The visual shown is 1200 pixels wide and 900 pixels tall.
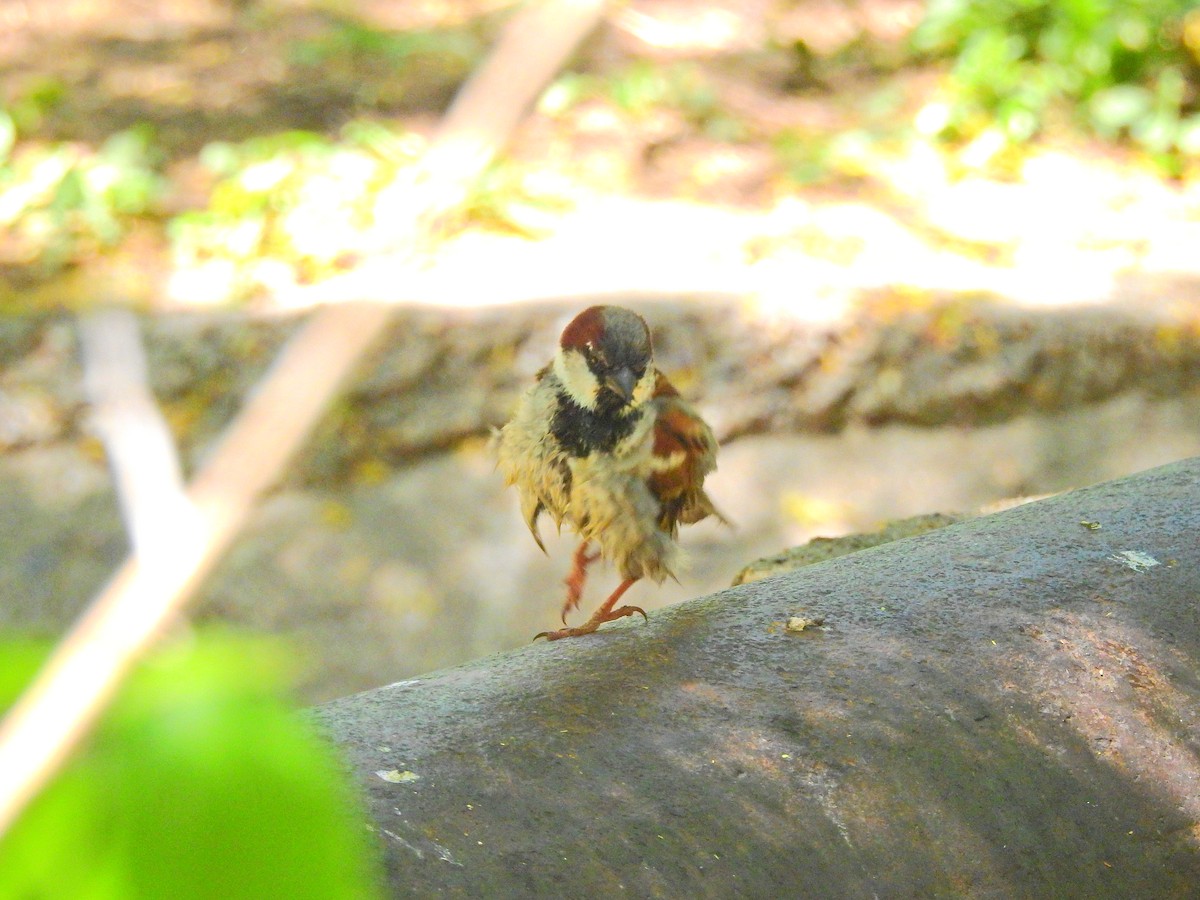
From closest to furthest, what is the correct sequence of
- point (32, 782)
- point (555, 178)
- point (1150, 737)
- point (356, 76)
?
point (32, 782) < point (1150, 737) < point (555, 178) < point (356, 76)

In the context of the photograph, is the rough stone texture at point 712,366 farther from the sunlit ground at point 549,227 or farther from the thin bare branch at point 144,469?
the thin bare branch at point 144,469

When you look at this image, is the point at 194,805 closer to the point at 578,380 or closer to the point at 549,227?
the point at 578,380

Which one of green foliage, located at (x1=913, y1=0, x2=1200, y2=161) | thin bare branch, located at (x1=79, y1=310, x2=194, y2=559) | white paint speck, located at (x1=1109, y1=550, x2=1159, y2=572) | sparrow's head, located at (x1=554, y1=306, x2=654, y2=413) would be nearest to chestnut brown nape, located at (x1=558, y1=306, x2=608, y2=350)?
sparrow's head, located at (x1=554, y1=306, x2=654, y2=413)

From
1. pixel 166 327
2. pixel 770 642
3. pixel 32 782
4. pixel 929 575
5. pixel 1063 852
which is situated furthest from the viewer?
pixel 166 327

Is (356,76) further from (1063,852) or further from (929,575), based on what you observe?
(1063,852)

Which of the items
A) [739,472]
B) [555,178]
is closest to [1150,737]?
[739,472]

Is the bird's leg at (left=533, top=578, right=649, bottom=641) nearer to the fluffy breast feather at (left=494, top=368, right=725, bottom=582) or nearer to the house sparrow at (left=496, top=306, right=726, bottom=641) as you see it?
the house sparrow at (left=496, top=306, right=726, bottom=641)

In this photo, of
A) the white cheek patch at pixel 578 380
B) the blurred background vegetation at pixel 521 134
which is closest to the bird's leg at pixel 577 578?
the white cheek patch at pixel 578 380
